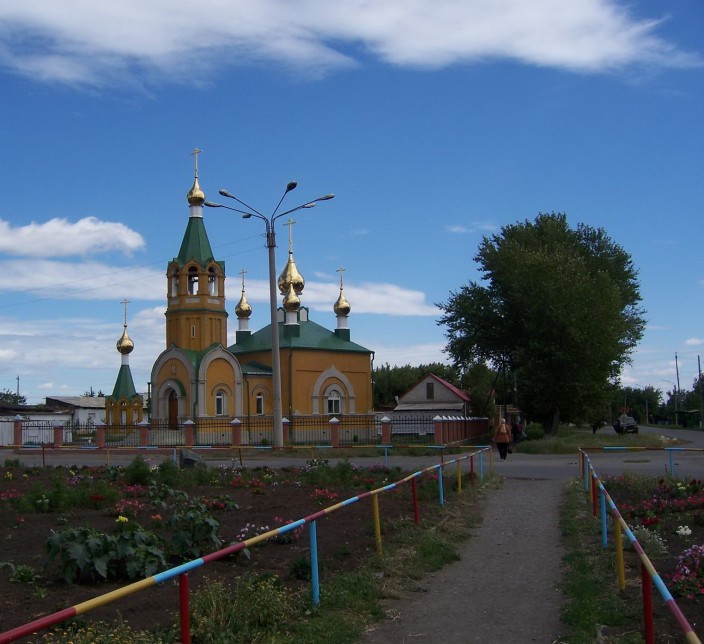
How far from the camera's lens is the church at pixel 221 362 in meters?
43.8

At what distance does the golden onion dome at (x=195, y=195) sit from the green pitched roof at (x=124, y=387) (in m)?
10.8

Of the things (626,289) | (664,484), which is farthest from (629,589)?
(626,289)

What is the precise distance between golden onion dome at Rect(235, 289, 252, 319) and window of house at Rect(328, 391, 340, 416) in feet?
28.9

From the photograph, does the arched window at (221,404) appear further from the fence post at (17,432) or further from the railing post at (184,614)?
the railing post at (184,614)

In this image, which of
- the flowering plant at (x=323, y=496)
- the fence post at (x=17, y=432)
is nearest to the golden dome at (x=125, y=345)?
the fence post at (x=17, y=432)

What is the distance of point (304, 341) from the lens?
48.9 m

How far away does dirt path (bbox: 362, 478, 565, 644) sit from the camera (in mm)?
6914

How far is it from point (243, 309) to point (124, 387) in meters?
9.51

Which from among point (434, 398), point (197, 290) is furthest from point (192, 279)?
point (434, 398)

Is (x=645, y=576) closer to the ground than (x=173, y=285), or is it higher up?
closer to the ground

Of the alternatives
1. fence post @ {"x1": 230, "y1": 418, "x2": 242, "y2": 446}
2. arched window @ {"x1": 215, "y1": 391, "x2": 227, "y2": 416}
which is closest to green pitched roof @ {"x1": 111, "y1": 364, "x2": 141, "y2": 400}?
arched window @ {"x1": 215, "y1": 391, "x2": 227, "y2": 416}

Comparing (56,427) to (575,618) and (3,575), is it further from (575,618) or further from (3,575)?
(575,618)

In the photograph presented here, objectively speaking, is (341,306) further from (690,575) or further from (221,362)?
(690,575)

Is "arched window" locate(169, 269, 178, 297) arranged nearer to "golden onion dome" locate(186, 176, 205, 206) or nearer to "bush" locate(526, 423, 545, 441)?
"golden onion dome" locate(186, 176, 205, 206)
